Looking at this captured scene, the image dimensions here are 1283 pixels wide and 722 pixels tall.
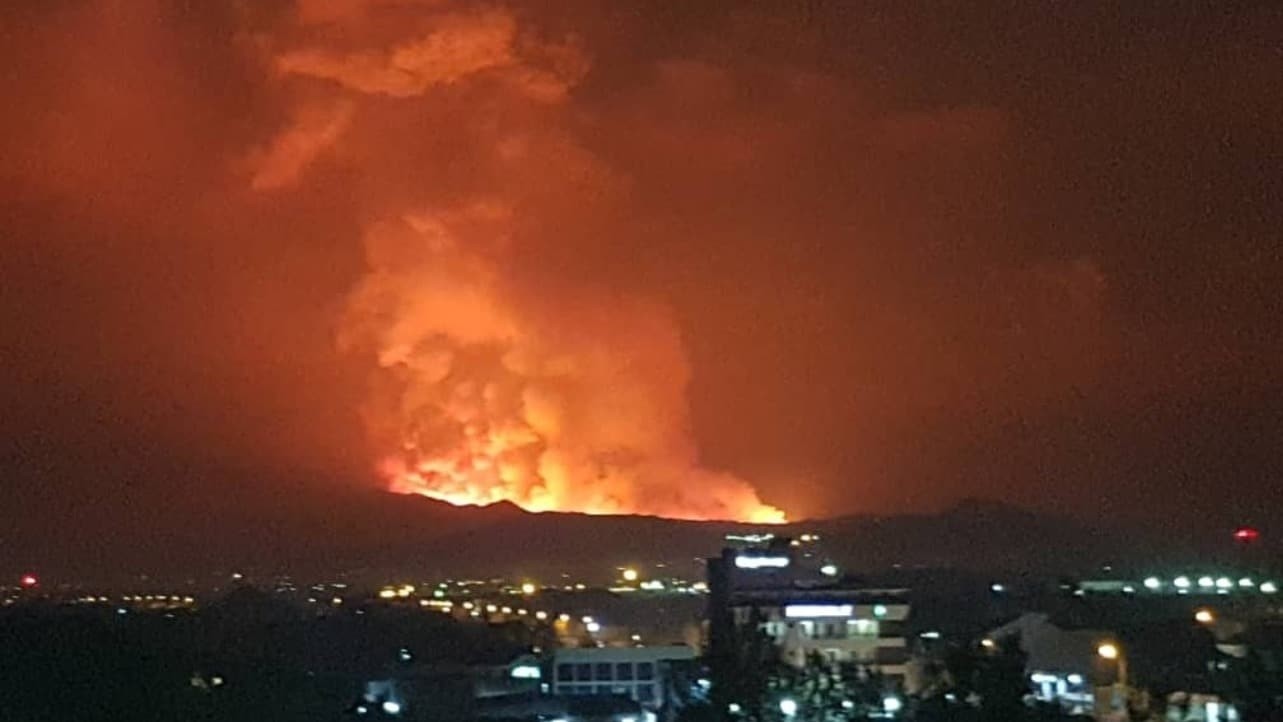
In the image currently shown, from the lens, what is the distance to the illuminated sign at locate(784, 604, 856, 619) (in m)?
28.3

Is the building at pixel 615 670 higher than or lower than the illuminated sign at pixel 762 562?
lower

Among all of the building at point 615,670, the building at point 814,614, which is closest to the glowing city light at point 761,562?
the building at point 814,614

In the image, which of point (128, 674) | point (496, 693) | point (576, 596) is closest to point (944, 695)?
point (128, 674)

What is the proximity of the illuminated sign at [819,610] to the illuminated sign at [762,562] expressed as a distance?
653 centimetres

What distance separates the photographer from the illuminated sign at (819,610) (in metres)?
28.3

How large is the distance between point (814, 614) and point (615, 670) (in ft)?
12.3

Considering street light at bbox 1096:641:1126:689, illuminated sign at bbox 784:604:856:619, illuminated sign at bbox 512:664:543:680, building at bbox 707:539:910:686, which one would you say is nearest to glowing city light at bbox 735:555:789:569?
building at bbox 707:539:910:686

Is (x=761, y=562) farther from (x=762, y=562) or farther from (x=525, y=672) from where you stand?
(x=525, y=672)

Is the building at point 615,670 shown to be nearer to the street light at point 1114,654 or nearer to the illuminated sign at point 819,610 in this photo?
the illuminated sign at point 819,610

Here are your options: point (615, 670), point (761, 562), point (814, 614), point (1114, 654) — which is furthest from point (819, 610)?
point (1114, 654)

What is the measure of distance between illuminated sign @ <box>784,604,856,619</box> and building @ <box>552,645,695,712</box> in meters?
1.69

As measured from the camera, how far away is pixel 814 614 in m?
28.7

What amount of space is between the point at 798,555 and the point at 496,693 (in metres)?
16.5

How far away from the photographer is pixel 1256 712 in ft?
42.4
